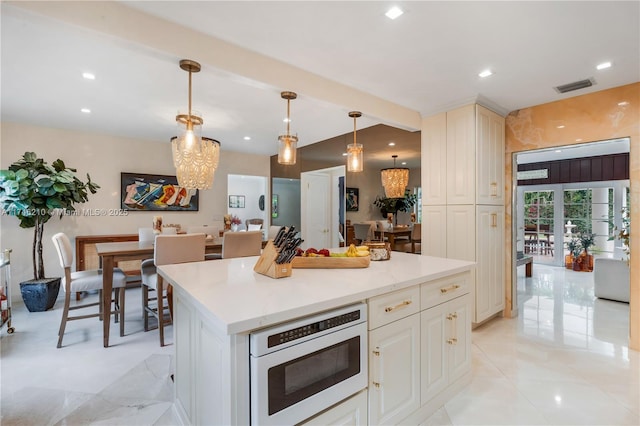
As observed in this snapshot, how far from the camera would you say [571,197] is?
668cm

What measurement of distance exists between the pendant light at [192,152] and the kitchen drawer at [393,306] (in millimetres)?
1822

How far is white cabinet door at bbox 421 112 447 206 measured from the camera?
3465 millimetres

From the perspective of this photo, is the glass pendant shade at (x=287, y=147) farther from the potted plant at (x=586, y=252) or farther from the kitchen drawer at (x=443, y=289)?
the potted plant at (x=586, y=252)

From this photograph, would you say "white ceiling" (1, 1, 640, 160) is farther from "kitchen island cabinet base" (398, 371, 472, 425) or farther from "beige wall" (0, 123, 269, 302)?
"kitchen island cabinet base" (398, 371, 472, 425)

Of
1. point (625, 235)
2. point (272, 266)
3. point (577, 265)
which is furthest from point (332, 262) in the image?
point (577, 265)

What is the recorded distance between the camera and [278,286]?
5.09ft

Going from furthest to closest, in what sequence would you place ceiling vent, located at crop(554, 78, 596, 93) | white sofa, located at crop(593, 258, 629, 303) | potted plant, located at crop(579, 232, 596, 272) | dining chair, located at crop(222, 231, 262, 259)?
1. potted plant, located at crop(579, 232, 596, 272)
2. white sofa, located at crop(593, 258, 629, 303)
3. dining chair, located at crop(222, 231, 262, 259)
4. ceiling vent, located at crop(554, 78, 596, 93)

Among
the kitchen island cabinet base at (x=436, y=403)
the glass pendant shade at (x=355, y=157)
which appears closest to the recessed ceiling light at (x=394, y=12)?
the glass pendant shade at (x=355, y=157)

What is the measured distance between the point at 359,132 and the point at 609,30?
2735mm

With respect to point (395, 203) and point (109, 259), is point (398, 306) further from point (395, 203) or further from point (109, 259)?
point (109, 259)

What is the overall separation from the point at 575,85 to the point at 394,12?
224cm

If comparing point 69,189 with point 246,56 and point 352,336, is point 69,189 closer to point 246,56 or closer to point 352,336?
point 246,56

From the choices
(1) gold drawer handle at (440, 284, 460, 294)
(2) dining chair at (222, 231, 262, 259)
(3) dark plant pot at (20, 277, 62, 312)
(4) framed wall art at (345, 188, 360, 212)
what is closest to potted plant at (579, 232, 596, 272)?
(4) framed wall art at (345, 188, 360, 212)

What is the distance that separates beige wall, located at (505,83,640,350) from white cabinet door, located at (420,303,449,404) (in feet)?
7.44
